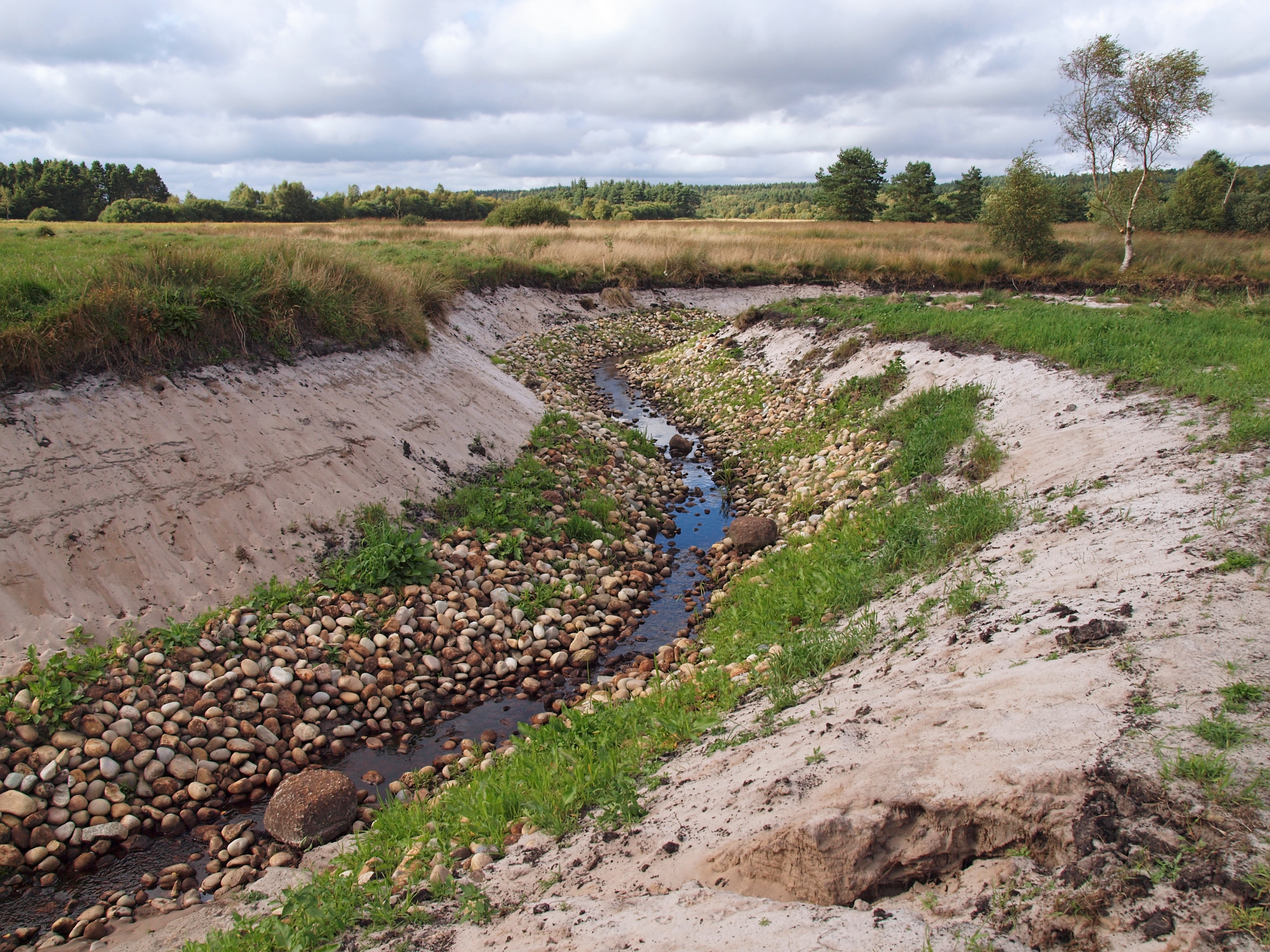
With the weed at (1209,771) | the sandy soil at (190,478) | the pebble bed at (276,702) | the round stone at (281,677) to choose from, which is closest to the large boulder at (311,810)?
the pebble bed at (276,702)

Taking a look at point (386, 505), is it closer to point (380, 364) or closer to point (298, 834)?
point (380, 364)

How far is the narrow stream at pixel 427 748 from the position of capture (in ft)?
14.0

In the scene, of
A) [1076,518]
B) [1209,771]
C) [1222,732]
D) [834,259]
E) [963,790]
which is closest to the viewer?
[1209,771]

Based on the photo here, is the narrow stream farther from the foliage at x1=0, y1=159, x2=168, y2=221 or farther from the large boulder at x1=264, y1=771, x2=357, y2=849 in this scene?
the foliage at x1=0, y1=159, x2=168, y2=221

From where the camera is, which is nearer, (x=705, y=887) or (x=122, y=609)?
(x=705, y=887)

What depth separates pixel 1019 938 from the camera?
2373 mm

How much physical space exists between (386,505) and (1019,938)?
24.7 feet

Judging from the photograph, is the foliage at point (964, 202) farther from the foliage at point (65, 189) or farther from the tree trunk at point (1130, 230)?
the foliage at point (65, 189)

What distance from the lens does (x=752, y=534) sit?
8.66m

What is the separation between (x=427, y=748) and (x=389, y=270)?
10.8 metres

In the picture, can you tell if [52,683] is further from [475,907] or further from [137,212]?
[137,212]

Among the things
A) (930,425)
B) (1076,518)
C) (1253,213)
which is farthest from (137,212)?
(1253,213)

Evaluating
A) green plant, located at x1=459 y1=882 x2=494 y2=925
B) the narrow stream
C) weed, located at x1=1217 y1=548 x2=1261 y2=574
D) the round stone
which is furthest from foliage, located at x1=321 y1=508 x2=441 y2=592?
weed, located at x1=1217 y1=548 x2=1261 y2=574

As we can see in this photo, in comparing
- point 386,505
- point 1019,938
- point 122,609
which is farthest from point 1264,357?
point 122,609
